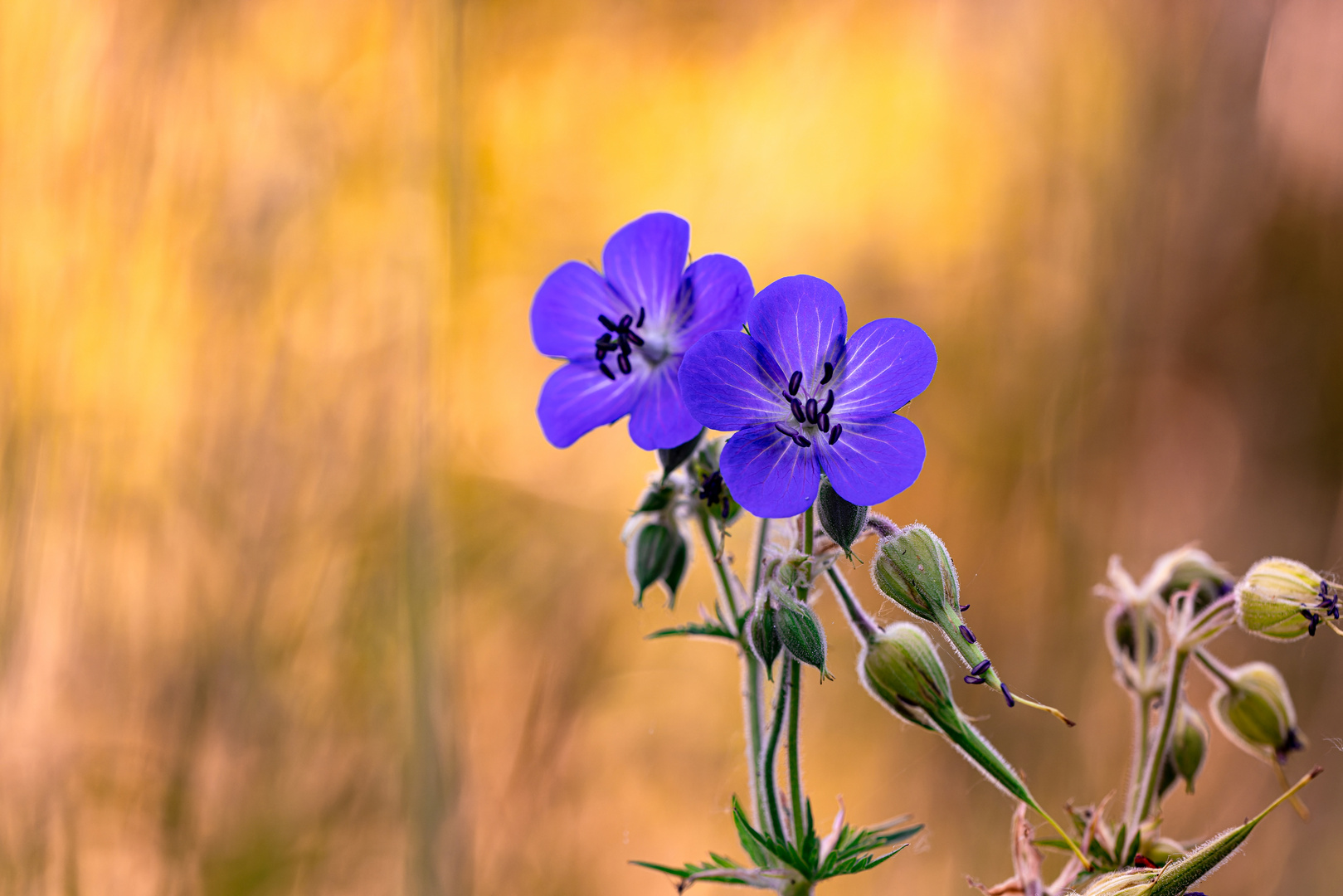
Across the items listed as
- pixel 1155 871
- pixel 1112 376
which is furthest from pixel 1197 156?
pixel 1155 871

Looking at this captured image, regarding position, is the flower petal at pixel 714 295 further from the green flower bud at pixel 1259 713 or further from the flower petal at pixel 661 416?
the green flower bud at pixel 1259 713

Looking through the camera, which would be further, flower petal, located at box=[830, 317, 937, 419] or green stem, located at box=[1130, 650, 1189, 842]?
green stem, located at box=[1130, 650, 1189, 842]

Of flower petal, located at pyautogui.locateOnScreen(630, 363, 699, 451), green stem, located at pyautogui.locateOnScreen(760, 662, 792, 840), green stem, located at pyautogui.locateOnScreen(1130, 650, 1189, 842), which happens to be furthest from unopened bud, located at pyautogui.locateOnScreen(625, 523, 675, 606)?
green stem, located at pyautogui.locateOnScreen(1130, 650, 1189, 842)

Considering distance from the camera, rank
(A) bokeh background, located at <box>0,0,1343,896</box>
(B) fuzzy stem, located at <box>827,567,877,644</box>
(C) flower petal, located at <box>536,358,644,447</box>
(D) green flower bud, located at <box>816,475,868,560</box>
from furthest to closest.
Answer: (A) bokeh background, located at <box>0,0,1343,896</box>, (C) flower petal, located at <box>536,358,644,447</box>, (B) fuzzy stem, located at <box>827,567,877,644</box>, (D) green flower bud, located at <box>816,475,868,560</box>

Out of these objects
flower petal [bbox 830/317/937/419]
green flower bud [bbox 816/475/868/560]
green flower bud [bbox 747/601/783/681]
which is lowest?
green flower bud [bbox 747/601/783/681]

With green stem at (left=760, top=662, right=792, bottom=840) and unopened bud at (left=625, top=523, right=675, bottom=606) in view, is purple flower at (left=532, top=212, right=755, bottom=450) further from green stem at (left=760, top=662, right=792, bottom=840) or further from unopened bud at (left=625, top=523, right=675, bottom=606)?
green stem at (left=760, top=662, right=792, bottom=840)

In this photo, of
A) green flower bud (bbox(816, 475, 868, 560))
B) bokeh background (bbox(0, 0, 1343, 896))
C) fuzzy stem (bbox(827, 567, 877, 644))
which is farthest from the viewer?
bokeh background (bbox(0, 0, 1343, 896))

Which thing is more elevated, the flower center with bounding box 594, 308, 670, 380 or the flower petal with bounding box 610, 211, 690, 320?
the flower petal with bounding box 610, 211, 690, 320

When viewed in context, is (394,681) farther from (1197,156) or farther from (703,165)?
(1197,156)
